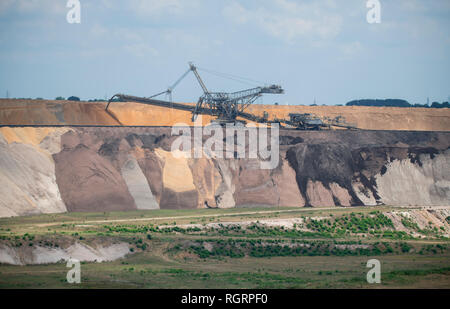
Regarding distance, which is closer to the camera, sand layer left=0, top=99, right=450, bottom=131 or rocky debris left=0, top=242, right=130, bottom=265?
rocky debris left=0, top=242, right=130, bottom=265

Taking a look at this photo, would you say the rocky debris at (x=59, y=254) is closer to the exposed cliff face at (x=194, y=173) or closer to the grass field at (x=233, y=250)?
the grass field at (x=233, y=250)

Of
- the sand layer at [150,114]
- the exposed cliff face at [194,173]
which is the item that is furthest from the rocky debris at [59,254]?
the sand layer at [150,114]

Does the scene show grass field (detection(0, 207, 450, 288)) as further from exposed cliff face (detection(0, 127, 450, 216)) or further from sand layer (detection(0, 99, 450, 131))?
sand layer (detection(0, 99, 450, 131))

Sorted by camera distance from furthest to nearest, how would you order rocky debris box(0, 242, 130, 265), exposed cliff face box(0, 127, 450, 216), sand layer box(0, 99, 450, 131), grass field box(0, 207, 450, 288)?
1. sand layer box(0, 99, 450, 131)
2. exposed cliff face box(0, 127, 450, 216)
3. rocky debris box(0, 242, 130, 265)
4. grass field box(0, 207, 450, 288)

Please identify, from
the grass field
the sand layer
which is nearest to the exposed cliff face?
the grass field

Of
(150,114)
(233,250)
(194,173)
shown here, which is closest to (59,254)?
(233,250)
